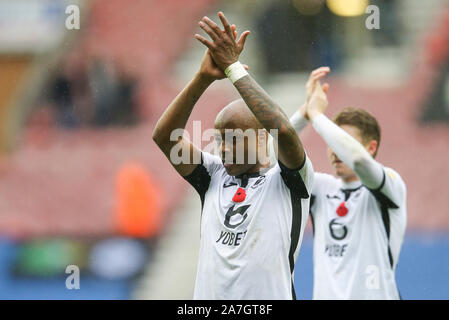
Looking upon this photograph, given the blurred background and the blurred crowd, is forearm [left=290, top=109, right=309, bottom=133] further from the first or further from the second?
the blurred crowd

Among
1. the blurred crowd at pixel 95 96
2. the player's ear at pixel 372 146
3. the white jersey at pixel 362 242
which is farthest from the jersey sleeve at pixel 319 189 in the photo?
the blurred crowd at pixel 95 96

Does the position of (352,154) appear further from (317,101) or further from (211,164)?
(211,164)

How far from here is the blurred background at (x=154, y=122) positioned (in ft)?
32.5

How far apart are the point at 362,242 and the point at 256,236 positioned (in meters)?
1.14

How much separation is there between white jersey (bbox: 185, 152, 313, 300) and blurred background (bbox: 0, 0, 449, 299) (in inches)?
177

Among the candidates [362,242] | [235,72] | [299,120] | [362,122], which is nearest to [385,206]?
[362,242]

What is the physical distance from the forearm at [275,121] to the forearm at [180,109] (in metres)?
0.25

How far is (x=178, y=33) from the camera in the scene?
14.9 meters

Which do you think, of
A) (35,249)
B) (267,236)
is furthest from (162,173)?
(267,236)

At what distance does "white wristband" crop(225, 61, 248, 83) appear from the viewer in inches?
131

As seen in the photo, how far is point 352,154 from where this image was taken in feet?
13.0

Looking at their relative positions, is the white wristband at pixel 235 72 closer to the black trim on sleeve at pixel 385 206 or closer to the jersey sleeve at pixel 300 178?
the jersey sleeve at pixel 300 178

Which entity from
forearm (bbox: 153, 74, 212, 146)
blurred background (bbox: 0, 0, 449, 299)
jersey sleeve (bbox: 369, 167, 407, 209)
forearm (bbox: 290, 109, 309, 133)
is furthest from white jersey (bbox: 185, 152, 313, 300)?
blurred background (bbox: 0, 0, 449, 299)

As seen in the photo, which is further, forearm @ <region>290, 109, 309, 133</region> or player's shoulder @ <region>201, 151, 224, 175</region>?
forearm @ <region>290, 109, 309, 133</region>
